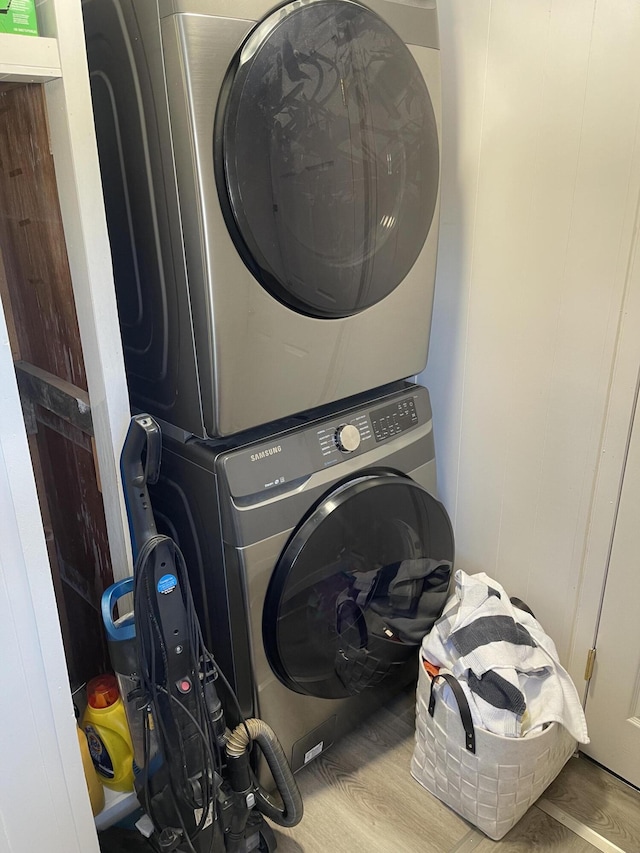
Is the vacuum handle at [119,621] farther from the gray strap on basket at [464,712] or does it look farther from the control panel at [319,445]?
the gray strap on basket at [464,712]

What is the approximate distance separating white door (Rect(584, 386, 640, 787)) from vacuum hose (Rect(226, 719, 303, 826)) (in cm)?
74

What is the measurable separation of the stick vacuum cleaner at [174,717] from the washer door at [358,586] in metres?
0.17

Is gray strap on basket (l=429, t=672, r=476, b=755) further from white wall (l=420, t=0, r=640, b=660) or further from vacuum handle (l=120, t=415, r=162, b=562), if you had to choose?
vacuum handle (l=120, t=415, r=162, b=562)

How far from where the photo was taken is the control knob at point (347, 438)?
1.34m

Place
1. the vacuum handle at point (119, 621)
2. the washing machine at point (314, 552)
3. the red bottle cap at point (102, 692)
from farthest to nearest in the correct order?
the red bottle cap at point (102, 692), the washing machine at point (314, 552), the vacuum handle at point (119, 621)

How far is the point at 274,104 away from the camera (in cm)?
104

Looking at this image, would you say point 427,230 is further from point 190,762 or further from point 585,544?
point 190,762

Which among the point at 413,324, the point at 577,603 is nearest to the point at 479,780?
the point at 577,603

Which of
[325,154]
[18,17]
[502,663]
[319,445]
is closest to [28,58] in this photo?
[18,17]

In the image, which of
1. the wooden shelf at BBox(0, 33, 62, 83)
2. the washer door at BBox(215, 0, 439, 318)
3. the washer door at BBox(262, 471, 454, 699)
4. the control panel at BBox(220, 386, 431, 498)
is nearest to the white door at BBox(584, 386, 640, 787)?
the washer door at BBox(262, 471, 454, 699)

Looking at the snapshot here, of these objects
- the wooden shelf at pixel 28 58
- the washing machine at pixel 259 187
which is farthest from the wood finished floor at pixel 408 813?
the wooden shelf at pixel 28 58

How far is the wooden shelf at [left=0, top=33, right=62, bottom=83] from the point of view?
920 millimetres

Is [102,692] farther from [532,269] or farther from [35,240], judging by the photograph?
[532,269]

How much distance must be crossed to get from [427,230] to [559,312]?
0.32m
